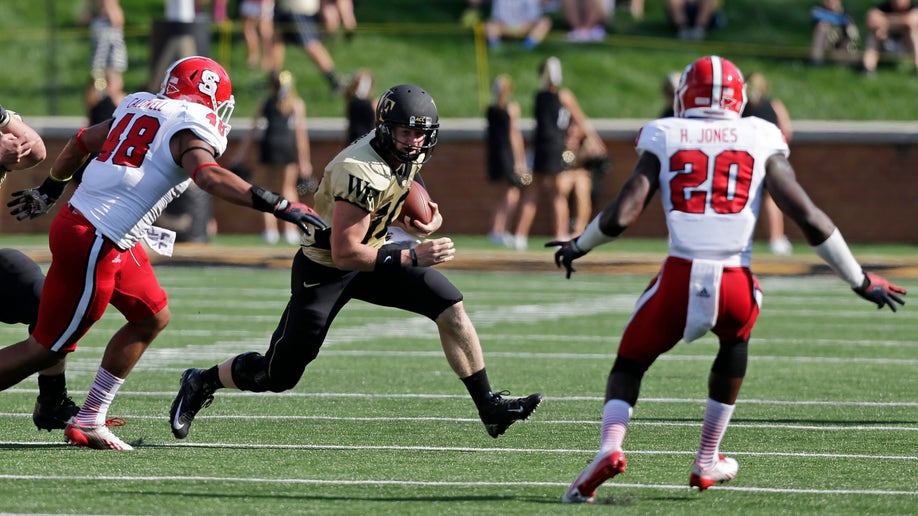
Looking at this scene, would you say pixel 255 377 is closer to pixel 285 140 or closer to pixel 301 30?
pixel 285 140

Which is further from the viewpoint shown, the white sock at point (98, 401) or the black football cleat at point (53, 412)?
the black football cleat at point (53, 412)

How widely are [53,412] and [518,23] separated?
17.5m

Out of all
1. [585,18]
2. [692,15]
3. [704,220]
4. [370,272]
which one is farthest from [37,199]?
[692,15]

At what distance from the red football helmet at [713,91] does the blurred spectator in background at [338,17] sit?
60.4 ft

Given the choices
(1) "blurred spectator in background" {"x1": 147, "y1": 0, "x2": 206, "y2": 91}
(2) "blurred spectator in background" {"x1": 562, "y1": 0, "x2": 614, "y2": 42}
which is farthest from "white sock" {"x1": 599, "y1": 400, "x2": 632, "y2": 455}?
(2) "blurred spectator in background" {"x1": 562, "y1": 0, "x2": 614, "y2": 42}

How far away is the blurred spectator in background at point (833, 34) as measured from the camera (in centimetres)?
2280

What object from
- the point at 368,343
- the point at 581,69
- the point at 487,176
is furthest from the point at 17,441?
the point at 581,69

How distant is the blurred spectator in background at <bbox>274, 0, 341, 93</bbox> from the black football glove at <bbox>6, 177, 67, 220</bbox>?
15.4 metres

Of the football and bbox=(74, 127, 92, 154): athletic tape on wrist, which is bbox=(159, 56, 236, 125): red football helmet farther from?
the football

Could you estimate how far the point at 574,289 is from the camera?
15.6 metres

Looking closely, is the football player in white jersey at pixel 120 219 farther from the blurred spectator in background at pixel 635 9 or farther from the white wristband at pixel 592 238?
the blurred spectator in background at pixel 635 9

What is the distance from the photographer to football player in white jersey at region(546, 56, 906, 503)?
598 centimetres

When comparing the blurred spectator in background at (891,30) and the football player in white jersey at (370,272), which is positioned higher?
the football player in white jersey at (370,272)

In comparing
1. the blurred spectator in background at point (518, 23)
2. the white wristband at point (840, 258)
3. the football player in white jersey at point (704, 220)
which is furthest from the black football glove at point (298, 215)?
the blurred spectator in background at point (518, 23)
